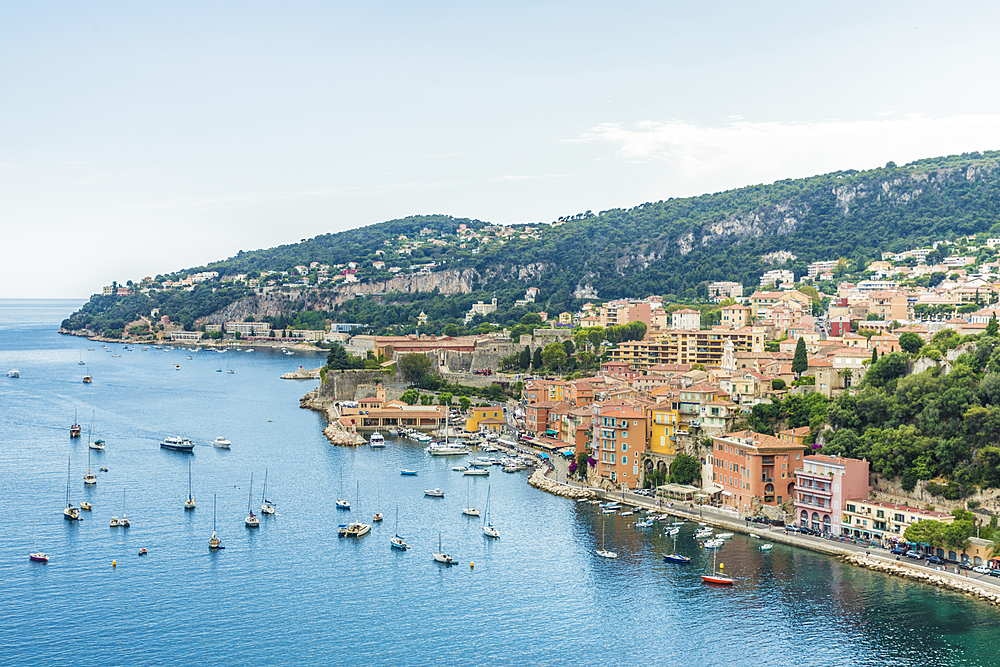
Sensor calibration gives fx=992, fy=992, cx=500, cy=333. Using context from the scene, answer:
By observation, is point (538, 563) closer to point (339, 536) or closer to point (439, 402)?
point (339, 536)

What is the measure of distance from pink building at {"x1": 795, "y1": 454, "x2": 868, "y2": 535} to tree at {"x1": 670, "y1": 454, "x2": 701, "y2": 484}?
4.29 metres

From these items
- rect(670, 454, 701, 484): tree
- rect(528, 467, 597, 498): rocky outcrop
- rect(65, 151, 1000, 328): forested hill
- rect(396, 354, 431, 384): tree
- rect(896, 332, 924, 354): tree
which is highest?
rect(65, 151, 1000, 328): forested hill

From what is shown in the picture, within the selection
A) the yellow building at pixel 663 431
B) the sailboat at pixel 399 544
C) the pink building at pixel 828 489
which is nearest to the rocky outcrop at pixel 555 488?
the yellow building at pixel 663 431

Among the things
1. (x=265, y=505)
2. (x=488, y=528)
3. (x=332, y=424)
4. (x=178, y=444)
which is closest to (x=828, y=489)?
(x=488, y=528)

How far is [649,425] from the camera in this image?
111 ft

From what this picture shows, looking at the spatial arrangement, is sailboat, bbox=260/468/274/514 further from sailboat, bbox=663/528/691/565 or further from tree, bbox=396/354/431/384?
tree, bbox=396/354/431/384

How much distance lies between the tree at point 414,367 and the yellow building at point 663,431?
25.5m

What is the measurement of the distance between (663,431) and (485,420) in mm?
14610

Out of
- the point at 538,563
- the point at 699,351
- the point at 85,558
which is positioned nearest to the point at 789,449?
the point at 538,563

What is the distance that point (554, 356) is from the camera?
5675 centimetres

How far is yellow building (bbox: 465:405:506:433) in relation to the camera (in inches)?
1817

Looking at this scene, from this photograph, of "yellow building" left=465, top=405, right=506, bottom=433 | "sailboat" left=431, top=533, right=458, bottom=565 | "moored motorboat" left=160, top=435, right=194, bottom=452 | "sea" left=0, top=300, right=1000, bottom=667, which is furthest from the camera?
"yellow building" left=465, top=405, right=506, bottom=433

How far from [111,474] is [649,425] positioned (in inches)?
764

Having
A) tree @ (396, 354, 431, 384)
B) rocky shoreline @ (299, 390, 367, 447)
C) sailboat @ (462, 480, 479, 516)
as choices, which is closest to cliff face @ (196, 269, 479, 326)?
tree @ (396, 354, 431, 384)
